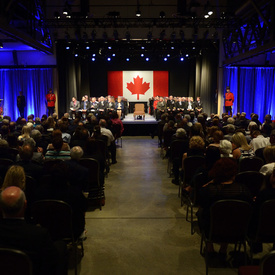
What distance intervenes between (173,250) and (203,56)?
1427cm

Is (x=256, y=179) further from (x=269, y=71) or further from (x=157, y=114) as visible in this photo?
(x=269, y=71)

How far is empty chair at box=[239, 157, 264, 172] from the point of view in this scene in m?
4.97

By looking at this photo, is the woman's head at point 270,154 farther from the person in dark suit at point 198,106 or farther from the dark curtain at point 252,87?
the dark curtain at point 252,87

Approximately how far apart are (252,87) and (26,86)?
1157 cm

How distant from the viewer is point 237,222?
3.13m

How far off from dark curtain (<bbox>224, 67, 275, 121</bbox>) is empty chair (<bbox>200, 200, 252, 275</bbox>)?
45.6ft

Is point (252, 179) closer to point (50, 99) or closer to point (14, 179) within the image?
point (14, 179)

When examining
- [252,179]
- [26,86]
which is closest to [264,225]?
[252,179]

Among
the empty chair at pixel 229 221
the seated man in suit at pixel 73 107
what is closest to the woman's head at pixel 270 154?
the empty chair at pixel 229 221

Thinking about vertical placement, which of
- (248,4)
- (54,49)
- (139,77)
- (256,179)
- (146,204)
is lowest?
(146,204)

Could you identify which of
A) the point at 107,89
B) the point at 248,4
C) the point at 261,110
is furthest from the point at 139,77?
→ the point at 248,4

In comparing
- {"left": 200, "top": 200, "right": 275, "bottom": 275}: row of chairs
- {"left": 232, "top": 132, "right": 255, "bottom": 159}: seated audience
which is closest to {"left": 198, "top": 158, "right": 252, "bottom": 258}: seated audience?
{"left": 200, "top": 200, "right": 275, "bottom": 275}: row of chairs

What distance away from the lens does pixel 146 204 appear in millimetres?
5512

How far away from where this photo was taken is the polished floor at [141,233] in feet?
11.5
